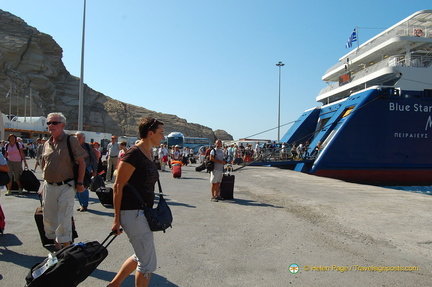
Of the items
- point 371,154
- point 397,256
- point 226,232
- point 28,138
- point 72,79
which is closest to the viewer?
point 397,256

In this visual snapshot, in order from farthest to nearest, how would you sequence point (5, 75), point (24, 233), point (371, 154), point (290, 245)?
point (5, 75) → point (371, 154) → point (24, 233) → point (290, 245)

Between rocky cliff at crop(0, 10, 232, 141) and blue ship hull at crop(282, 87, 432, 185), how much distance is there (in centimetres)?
6255

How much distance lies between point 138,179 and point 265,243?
2665 mm

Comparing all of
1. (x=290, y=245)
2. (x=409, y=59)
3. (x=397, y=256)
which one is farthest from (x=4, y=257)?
(x=409, y=59)

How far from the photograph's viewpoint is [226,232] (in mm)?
5355

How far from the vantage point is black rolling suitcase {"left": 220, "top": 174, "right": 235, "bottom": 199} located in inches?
334

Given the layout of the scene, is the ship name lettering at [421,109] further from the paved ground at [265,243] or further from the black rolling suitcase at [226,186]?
the black rolling suitcase at [226,186]

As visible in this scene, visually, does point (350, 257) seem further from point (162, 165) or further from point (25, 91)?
point (25, 91)

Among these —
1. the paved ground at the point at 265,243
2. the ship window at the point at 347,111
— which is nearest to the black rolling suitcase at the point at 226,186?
the paved ground at the point at 265,243

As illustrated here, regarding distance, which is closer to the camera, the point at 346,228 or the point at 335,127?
the point at 346,228

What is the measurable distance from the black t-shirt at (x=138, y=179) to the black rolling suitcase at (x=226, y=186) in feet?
18.6

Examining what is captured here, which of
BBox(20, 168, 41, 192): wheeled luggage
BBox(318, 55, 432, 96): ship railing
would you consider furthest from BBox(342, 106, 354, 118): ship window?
BBox(20, 168, 41, 192): wheeled luggage

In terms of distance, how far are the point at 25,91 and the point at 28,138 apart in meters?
44.8

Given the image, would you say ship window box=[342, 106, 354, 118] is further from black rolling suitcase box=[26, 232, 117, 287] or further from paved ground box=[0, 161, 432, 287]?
black rolling suitcase box=[26, 232, 117, 287]
